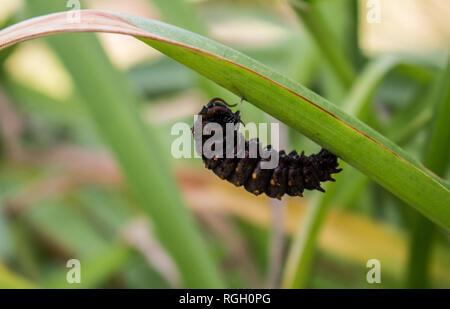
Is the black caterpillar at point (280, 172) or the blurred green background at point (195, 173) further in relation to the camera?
→ the blurred green background at point (195, 173)

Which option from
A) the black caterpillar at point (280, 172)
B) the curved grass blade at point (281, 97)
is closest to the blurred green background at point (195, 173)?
the black caterpillar at point (280, 172)

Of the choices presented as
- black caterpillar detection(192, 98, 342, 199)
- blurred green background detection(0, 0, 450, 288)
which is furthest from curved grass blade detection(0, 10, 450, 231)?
blurred green background detection(0, 0, 450, 288)

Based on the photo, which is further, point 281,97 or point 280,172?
point 280,172

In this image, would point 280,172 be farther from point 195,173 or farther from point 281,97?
point 195,173

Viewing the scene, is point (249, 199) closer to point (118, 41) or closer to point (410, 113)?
point (410, 113)

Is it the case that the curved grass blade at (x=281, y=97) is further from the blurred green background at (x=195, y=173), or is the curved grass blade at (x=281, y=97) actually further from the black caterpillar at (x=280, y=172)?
the blurred green background at (x=195, y=173)

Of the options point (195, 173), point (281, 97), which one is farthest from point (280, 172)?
point (195, 173)
